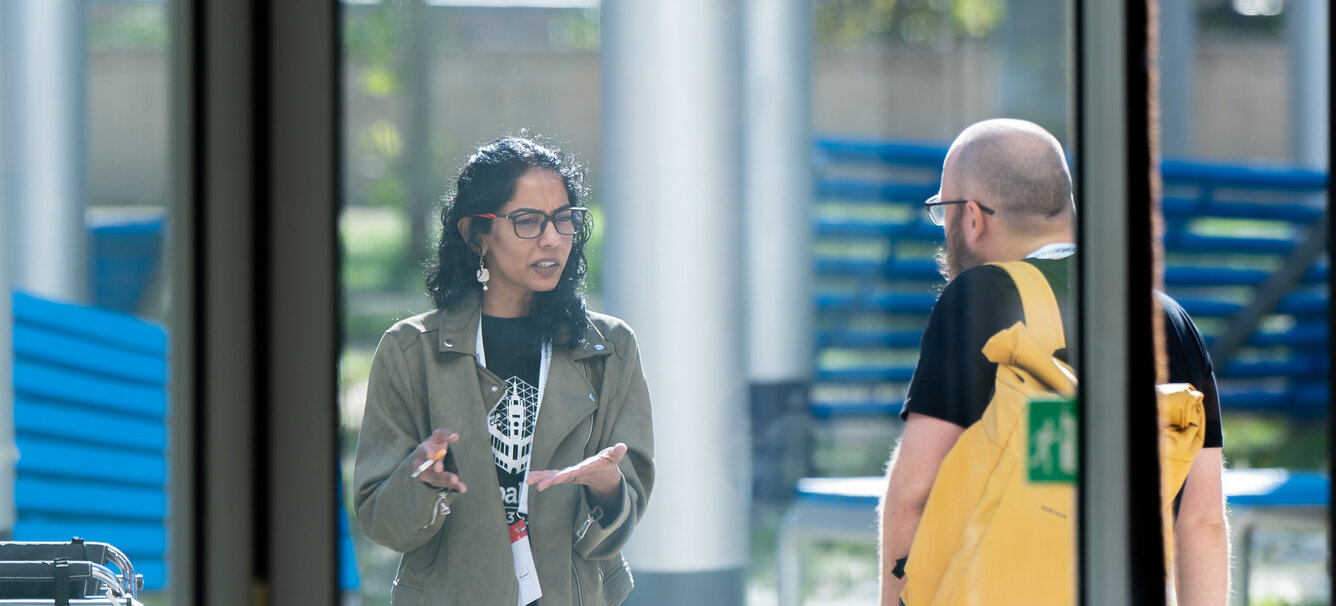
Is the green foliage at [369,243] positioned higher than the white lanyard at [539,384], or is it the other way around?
the green foliage at [369,243]

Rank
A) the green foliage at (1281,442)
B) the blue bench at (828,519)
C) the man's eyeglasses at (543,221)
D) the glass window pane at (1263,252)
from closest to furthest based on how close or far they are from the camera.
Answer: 1. the man's eyeglasses at (543,221)
2. the blue bench at (828,519)
3. the glass window pane at (1263,252)
4. the green foliage at (1281,442)

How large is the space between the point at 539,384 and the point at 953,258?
0.60m

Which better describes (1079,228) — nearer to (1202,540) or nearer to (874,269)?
(874,269)

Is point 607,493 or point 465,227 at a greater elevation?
point 465,227

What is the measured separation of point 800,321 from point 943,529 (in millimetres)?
355

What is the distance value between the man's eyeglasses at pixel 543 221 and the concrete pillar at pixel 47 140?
0.61m

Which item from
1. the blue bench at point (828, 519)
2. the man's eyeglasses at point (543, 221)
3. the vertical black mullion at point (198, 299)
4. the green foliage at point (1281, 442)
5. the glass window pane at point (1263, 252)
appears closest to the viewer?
the vertical black mullion at point (198, 299)

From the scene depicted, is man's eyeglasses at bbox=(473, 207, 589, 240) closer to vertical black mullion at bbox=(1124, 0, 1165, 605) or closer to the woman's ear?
the woman's ear

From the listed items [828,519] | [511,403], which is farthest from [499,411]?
[828,519]

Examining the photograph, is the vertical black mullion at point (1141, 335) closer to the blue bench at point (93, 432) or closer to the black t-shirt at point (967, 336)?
the black t-shirt at point (967, 336)

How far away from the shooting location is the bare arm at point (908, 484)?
5.03 ft

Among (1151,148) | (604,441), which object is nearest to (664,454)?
(604,441)

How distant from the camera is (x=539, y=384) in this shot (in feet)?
4.78

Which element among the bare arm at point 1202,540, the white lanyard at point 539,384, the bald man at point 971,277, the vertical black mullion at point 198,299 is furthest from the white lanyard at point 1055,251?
the vertical black mullion at point 198,299
